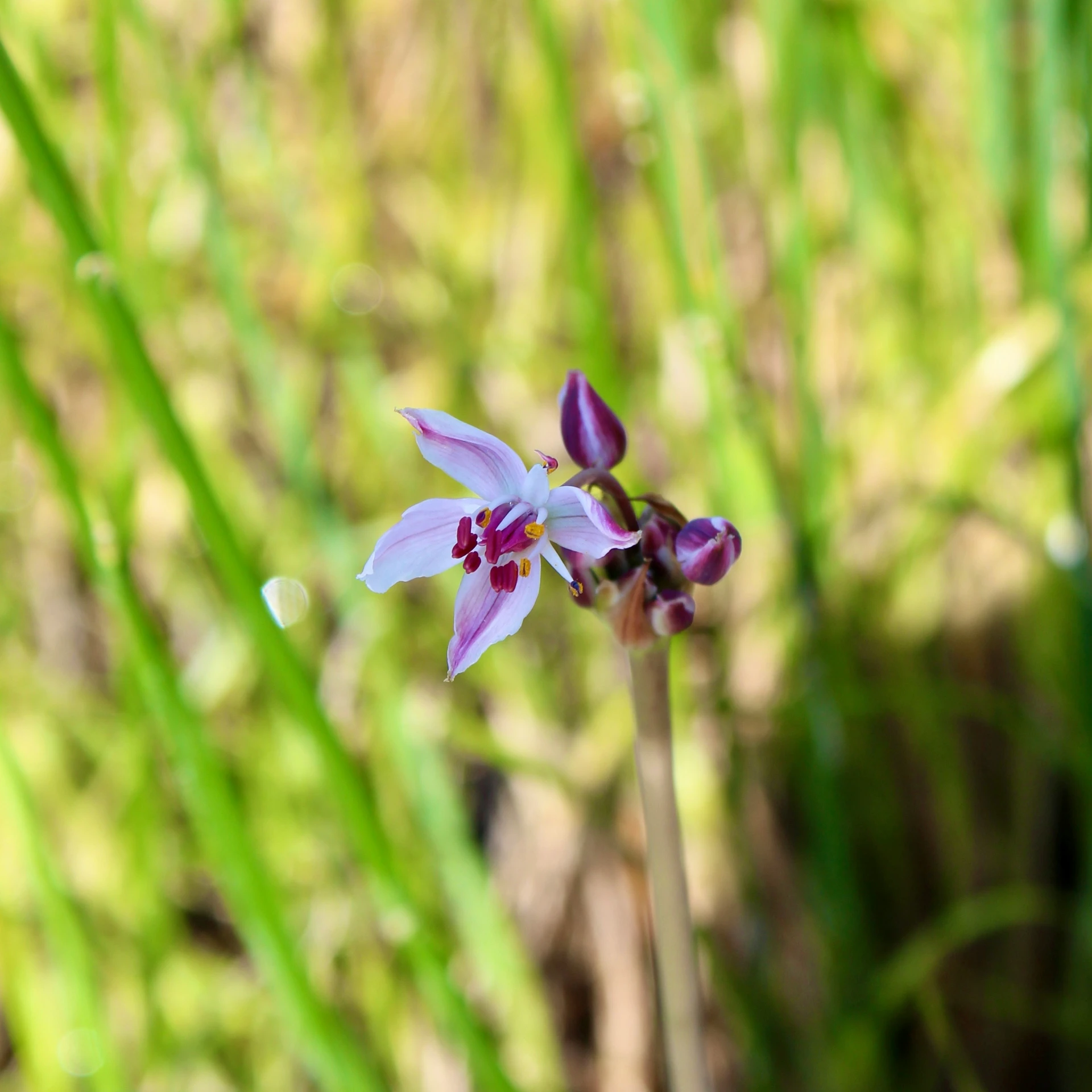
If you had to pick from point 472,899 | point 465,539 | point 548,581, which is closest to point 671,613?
point 465,539

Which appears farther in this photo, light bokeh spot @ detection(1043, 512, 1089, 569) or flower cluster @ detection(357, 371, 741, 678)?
light bokeh spot @ detection(1043, 512, 1089, 569)

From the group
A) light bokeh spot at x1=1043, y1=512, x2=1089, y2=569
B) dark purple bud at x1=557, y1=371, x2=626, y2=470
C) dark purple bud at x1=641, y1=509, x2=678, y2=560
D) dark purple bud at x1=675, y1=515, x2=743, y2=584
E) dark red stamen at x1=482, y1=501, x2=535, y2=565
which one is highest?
light bokeh spot at x1=1043, y1=512, x2=1089, y2=569

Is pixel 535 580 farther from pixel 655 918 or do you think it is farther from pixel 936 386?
pixel 936 386

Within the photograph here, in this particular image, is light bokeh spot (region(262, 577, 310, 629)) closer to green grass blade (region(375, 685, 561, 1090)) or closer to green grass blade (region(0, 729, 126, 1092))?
green grass blade (region(375, 685, 561, 1090))

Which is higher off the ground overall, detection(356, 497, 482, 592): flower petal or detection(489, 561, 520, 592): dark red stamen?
detection(356, 497, 482, 592): flower petal

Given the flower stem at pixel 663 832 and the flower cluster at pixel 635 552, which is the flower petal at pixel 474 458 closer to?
the flower cluster at pixel 635 552

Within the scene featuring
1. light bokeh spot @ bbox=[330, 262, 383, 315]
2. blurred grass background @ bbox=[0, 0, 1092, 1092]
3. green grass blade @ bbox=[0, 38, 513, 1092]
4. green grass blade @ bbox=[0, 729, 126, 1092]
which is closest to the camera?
green grass blade @ bbox=[0, 38, 513, 1092]

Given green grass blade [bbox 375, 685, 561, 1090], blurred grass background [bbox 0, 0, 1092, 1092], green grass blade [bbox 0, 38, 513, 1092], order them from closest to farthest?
1. green grass blade [bbox 0, 38, 513, 1092]
2. blurred grass background [bbox 0, 0, 1092, 1092]
3. green grass blade [bbox 375, 685, 561, 1090]

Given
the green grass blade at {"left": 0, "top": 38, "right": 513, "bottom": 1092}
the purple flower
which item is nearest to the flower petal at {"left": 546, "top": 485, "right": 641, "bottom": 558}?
the purple flower

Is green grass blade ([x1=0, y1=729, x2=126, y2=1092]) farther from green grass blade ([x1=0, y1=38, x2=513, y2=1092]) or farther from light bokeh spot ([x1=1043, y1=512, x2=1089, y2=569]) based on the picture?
light bokeh spot ([x1=1043, y1=512, x2=1089, y2=569])
